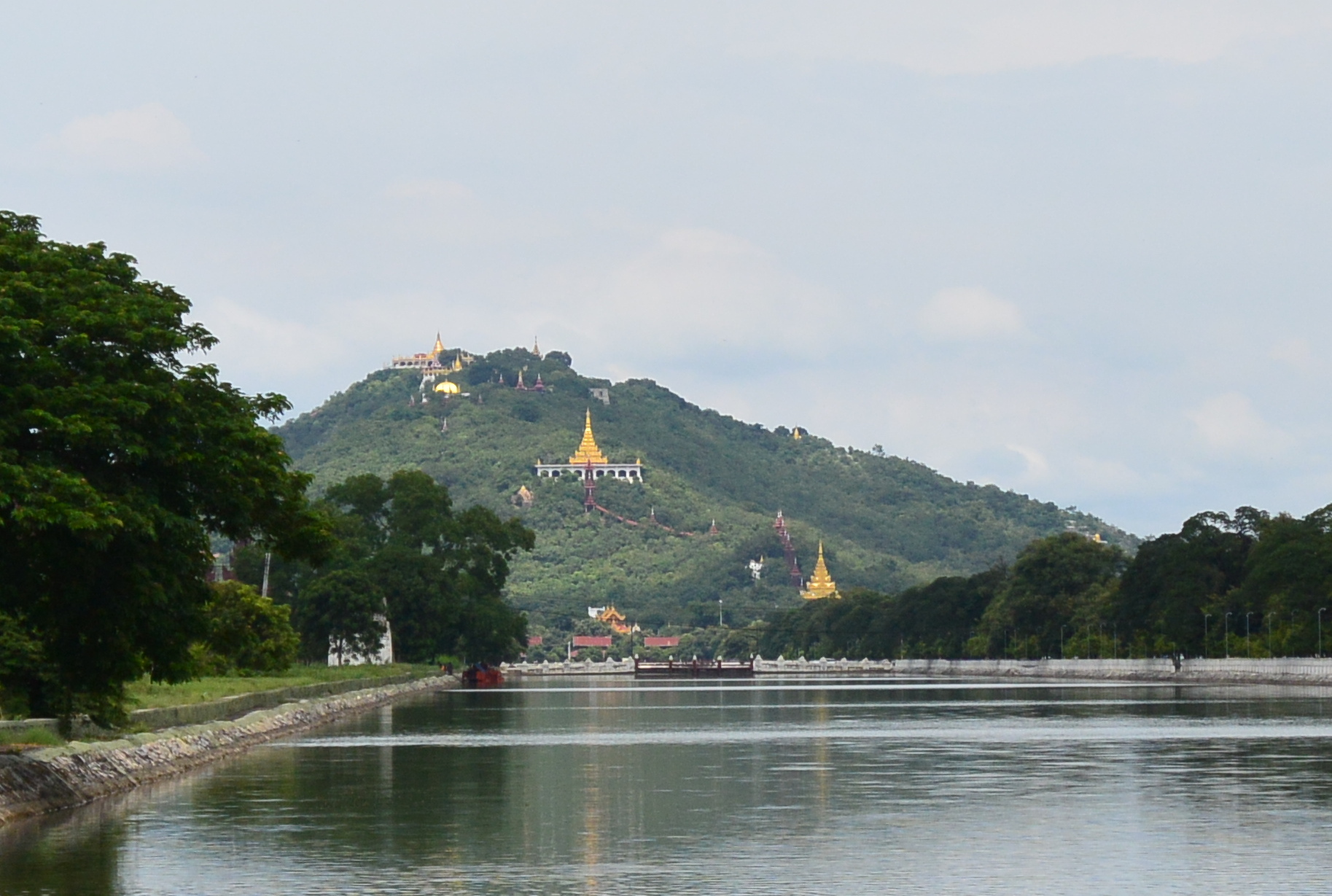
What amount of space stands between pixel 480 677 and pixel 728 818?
122 metres

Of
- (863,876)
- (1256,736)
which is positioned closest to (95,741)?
(863,876)

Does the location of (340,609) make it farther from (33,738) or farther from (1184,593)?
(33,738)

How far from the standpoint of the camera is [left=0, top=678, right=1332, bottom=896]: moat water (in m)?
22.1

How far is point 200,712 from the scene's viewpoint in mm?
50594

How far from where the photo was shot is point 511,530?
497 feet

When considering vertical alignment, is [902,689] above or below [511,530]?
below

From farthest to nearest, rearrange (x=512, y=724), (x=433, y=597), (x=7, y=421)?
(x=433, y=597) → (x=512, y=724) → (x=7, y=421)

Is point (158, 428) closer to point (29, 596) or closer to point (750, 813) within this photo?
point (29, 596)

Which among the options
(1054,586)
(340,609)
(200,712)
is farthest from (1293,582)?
(200,712)

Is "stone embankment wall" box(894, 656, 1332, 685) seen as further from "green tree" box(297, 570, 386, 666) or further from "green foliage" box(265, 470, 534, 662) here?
"green tree" box(297, 570, 386, 666)

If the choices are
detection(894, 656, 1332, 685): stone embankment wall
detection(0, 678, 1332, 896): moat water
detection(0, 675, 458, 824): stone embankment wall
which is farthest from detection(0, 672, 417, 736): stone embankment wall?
detection(894, 656, 1332, 685): stone embankment wall

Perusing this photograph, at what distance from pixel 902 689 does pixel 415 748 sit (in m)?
75.1

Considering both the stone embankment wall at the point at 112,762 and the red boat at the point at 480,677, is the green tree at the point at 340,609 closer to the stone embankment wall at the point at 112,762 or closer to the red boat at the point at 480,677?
the red boat at the point at 480,677

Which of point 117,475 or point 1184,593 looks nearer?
point 117,475
